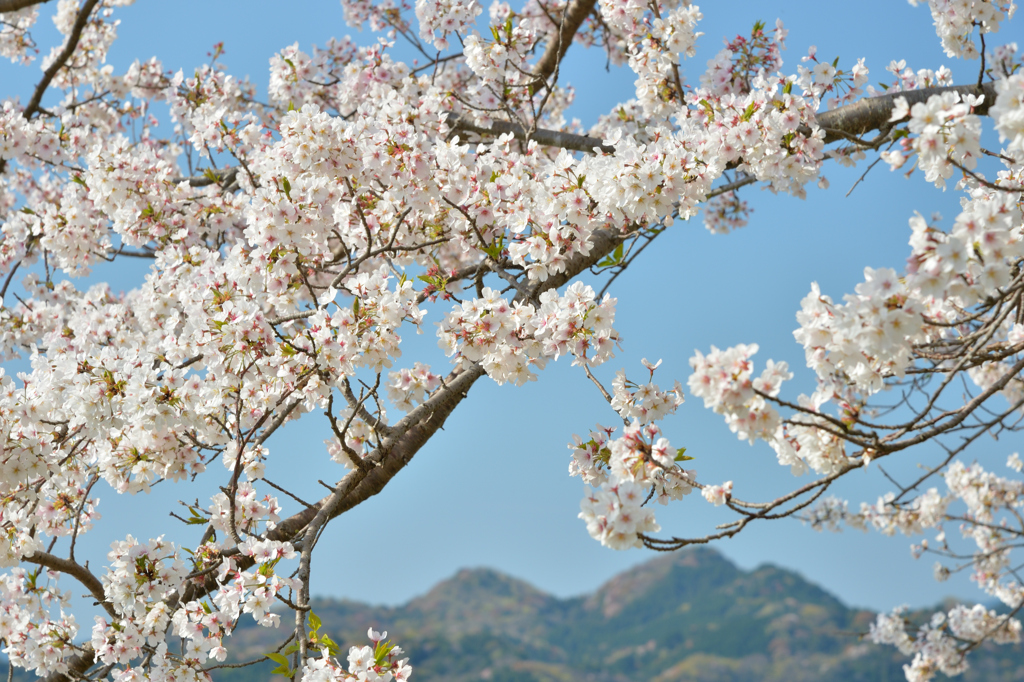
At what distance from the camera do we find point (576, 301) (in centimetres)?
264

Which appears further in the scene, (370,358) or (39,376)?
(39,376)

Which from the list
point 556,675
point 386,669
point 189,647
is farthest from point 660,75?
point 556,675

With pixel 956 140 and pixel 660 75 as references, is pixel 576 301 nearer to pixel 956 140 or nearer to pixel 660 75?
pixel 956 140

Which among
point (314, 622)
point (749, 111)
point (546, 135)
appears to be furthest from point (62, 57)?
point (749, 111)

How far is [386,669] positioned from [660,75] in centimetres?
397

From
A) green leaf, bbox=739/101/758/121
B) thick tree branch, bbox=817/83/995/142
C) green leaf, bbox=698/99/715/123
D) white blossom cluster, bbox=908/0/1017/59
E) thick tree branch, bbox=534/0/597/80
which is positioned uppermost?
thick tree branch, bbox=534/0/597/80

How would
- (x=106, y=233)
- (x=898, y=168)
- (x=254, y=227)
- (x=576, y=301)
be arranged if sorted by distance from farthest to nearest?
(x=106, y=233)
(x=254, y=227)
(x=576, y=301)
(x=898, y=168)

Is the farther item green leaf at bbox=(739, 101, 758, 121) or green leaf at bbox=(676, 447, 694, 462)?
green leaf at bbox=(739, 101, 758, 121)

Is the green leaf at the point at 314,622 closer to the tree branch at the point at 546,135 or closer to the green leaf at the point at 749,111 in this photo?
the green leaf at the point at 749,111

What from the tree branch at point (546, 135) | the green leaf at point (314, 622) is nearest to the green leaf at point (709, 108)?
the tree branch at point (546, 135)

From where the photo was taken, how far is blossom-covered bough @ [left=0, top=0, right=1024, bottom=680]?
1963 millimetres

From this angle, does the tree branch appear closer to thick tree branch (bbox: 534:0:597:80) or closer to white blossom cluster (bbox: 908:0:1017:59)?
thick tree branch (bbox: 534:0:597:80)

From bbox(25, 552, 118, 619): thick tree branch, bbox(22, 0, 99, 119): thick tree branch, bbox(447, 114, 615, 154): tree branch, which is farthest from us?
bbox(22, 0, 99, 119): thick tree branch

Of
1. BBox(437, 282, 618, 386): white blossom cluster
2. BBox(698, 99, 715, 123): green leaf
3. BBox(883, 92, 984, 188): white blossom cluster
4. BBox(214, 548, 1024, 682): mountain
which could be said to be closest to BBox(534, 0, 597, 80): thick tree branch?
BBox(698, 99, 715, 123): green leaf
